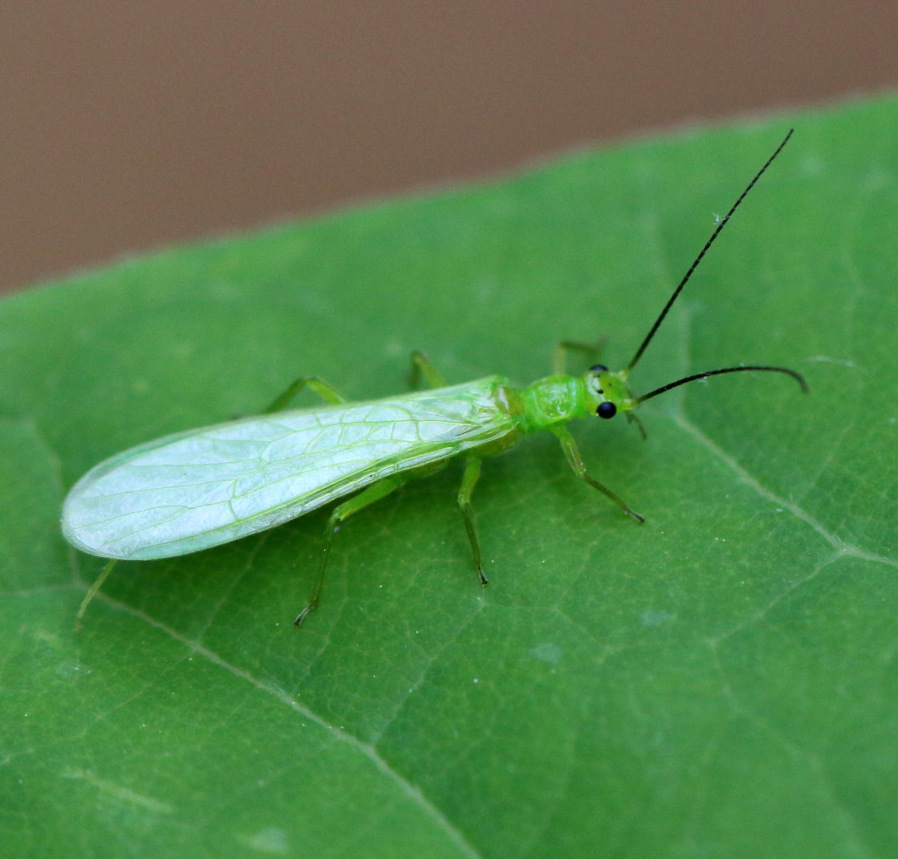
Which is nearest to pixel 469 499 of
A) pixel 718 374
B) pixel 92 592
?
pixel 718 374

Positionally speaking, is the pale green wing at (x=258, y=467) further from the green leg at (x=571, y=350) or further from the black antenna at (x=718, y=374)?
the black antenna at (x=718, y=374)

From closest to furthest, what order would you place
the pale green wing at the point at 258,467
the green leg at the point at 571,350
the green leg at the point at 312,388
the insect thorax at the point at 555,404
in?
the pale green wing at the point at 258,467
the insect thorax at the point at 555,404
the green leg at the point at 312,388
the green leg at the point at 571,350

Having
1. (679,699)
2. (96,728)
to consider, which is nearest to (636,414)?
(679,699)

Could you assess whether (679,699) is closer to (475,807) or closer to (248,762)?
(475,807)

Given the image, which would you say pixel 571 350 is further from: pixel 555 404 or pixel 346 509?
pixel 346 509

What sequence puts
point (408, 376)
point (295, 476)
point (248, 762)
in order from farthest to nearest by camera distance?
point (408, 376) → point (295, 476) → point (248, 762)

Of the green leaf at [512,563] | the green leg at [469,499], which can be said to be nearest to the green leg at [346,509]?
the green leaf at [512,563]

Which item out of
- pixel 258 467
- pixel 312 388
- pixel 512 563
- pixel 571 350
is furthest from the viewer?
pixel 571 350
